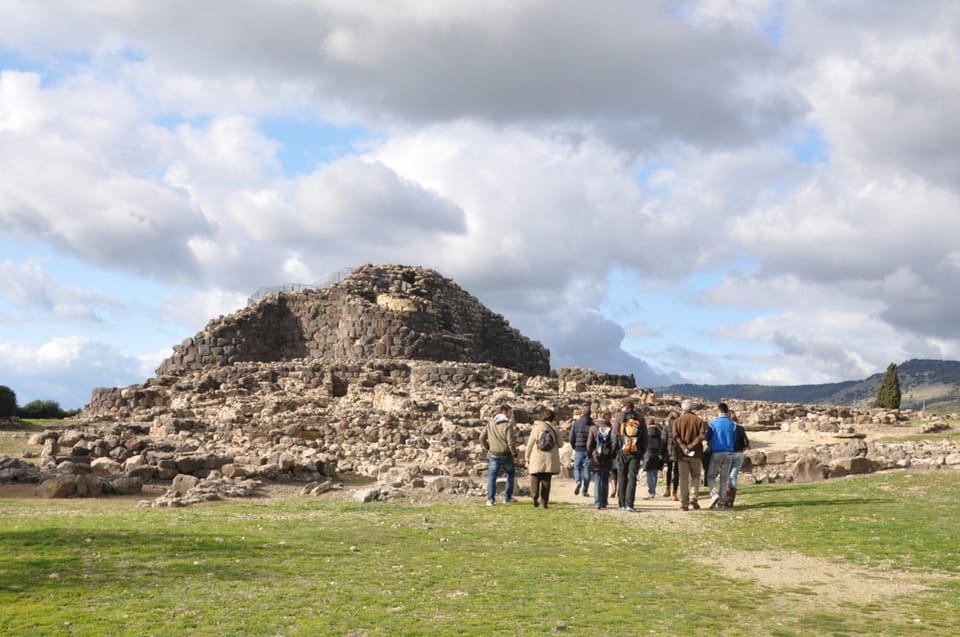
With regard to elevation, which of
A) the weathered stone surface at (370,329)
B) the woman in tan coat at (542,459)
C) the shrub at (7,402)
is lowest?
the woman in tan coat at (542,459)

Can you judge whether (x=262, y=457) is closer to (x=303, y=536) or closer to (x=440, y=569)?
(x=303, y=536)

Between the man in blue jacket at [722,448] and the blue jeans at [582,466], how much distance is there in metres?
3.85

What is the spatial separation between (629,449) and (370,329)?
4190cm

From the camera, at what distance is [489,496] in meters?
20.1

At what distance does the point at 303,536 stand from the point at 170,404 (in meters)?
36.0

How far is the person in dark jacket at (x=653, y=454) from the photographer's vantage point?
20672mm

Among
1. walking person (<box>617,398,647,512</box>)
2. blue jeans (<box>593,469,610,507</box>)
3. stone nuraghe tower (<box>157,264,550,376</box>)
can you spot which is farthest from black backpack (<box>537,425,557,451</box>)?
stone nuraghe tower (<box>157,264,550,376</box>)

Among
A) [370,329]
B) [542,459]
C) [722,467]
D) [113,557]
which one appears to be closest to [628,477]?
[542,459]

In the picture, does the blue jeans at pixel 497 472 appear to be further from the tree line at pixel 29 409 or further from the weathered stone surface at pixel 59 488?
the tree line at pixel 29 409

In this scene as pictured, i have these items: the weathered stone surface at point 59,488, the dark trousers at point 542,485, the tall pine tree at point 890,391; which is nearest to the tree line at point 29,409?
the weathered stone surface at point 59,488

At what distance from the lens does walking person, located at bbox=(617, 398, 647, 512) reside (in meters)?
19.0

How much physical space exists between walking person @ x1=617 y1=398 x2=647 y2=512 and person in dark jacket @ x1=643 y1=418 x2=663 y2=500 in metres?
0.95

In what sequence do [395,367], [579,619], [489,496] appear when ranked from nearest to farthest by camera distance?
[579,619]
[489,496]
[395,367]

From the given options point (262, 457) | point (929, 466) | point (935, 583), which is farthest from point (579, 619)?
point (262, 457)
